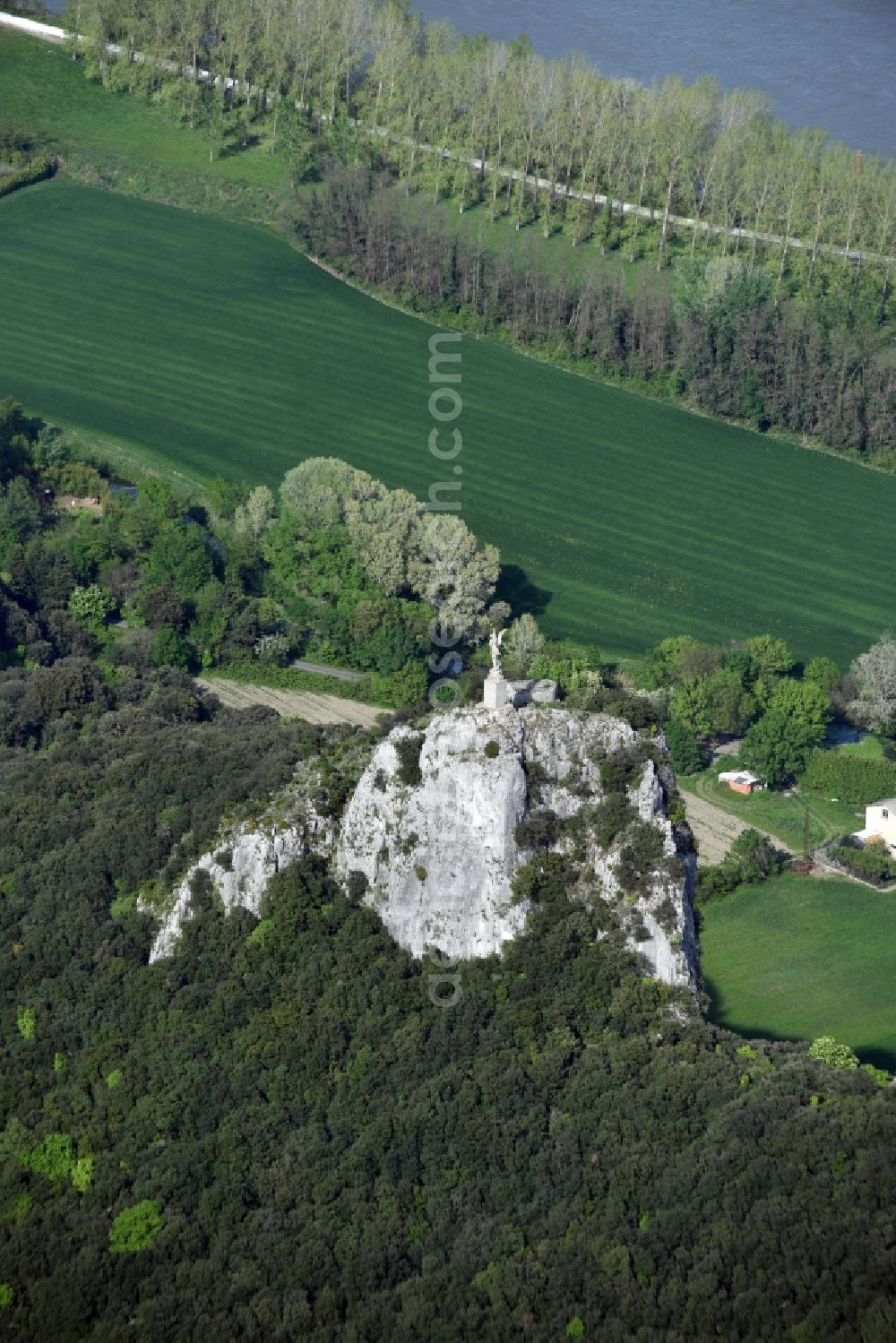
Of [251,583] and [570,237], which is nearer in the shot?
[251,583]

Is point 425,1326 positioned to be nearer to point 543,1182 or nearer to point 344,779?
point 543,1182

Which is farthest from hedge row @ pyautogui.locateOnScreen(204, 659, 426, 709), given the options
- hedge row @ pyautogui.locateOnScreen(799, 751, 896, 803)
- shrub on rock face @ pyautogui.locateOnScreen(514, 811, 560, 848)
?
shrub on rock face @ pyautogui.locateOnScreen(514, 811, 560, 848)

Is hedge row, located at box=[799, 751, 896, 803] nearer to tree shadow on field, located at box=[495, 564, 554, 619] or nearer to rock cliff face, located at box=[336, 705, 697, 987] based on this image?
tree shadow on field, located at box=[495, 564, 554, 619]

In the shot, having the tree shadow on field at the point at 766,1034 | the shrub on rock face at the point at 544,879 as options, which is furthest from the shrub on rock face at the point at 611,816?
the tree shadow on field at the point at 766,1034

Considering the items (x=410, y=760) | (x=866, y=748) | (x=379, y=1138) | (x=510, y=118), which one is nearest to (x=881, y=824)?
(x=866, y=748)

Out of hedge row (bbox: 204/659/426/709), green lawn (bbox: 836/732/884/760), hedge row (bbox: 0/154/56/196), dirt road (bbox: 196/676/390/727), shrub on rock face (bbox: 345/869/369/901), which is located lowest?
dirt road (bbox: 196/676/390/727)

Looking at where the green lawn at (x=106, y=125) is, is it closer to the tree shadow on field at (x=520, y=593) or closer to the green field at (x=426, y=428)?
the green field at (x=426, y=428)

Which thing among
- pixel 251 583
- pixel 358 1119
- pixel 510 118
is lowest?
pixel 358 1119

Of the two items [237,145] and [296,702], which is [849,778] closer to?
[296,702]
